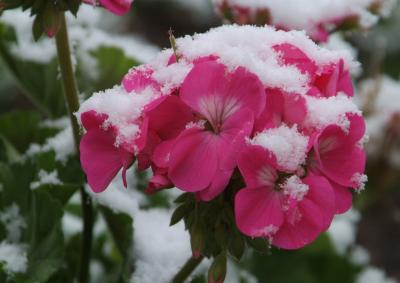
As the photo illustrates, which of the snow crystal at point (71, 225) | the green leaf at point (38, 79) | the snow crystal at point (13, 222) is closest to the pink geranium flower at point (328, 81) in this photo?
the snow crystal at point (13, 222)

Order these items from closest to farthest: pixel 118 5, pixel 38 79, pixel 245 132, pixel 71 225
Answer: pixel 245 132 < pixel 118 5 < pixel 38 79 < pixel 71 225

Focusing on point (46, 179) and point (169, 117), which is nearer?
point (169, 117)

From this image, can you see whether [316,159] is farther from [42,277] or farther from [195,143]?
[42,277]

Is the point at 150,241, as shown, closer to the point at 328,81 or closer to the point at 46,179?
the point at 46,179

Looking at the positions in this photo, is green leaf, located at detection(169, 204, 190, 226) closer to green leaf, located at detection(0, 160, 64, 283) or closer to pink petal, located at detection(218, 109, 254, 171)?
pink petal, located at detection(218, 109, 254, 171)

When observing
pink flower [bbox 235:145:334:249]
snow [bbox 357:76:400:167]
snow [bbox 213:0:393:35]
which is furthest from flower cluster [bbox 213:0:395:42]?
snow [bbox 357:76:400:167]

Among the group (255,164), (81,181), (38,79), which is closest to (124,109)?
(255,164)

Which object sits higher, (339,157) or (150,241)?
(339,157)
